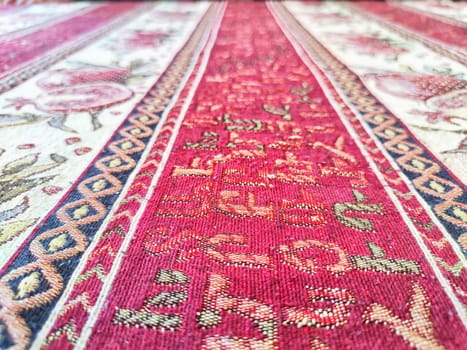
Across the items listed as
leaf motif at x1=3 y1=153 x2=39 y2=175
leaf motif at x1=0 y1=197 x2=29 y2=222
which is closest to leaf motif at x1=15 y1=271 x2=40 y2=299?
leaf motif at x1=0 y1=197 x2=29 y2=222

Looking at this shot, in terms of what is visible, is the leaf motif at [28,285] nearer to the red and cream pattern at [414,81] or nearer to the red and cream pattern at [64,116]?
the red and cream pattern at [64,116]

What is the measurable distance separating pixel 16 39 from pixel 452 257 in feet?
8.82

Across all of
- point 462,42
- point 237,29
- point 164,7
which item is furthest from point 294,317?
point 164,7

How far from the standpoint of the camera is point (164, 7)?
4242 mm

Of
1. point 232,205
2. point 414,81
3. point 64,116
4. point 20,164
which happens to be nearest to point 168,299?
point 232,205

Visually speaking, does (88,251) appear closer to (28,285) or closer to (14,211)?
(28,285)

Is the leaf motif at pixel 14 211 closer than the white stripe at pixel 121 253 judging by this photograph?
No

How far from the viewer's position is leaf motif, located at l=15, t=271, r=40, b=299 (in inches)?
29.1

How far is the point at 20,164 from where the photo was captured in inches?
45.8

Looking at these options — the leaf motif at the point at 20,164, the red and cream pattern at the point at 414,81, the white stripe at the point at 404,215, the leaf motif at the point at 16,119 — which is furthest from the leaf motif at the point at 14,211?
the red and cream pattern at the point at 414,81

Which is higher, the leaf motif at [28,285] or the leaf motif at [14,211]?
the leaf motif at [14,211]

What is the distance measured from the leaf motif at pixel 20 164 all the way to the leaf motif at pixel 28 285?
45cm

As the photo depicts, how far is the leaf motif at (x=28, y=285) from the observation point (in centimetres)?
74

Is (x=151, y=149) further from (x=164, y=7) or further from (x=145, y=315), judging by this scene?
(x=164, y=7)
